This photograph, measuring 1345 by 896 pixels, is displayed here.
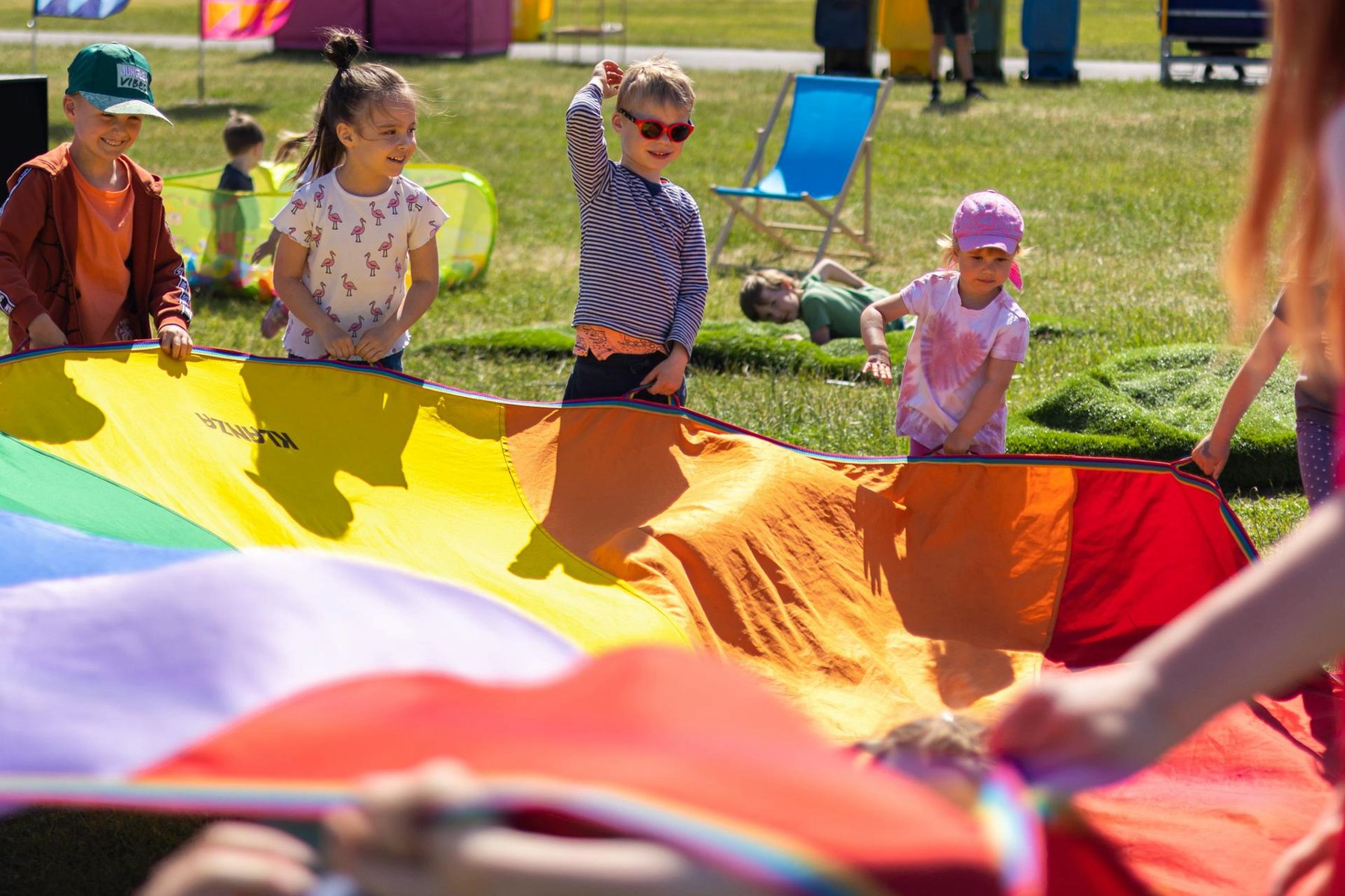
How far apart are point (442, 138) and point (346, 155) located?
9891 millimetres

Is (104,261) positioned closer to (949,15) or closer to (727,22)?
(949,15)

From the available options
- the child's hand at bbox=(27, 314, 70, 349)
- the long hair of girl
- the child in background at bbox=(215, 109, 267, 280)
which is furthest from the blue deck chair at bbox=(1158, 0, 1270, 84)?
the child's hand at bbox=(27, 314, 70, 349)

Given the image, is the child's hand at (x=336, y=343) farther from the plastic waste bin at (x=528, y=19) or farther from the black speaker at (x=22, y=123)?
the plastic waste bin at (x=528, y=19)

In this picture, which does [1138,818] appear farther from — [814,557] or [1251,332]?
[1251,332]

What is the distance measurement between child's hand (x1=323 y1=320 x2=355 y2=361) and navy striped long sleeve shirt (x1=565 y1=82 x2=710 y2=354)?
2.05ft

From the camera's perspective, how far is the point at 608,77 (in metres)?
4.08

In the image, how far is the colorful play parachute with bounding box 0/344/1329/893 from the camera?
131 centimetres

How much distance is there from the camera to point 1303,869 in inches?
58.4

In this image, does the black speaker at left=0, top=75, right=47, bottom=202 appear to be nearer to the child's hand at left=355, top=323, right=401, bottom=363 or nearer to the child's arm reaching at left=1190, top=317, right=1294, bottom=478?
the child's hand at left=355, top=323, right=401, bottom=363

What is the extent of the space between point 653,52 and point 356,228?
696 inches

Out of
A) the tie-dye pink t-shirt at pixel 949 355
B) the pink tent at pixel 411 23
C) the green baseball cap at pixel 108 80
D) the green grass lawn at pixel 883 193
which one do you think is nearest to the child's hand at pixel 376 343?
the green baseball cap at pixel 108 80

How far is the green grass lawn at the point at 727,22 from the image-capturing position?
2308cm

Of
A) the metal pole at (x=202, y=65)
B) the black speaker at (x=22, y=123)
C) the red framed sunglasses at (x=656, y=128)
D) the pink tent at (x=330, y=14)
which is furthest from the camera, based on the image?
the pink tent at (x=330, y=14)

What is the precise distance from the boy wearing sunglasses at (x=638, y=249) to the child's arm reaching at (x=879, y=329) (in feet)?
1.58
